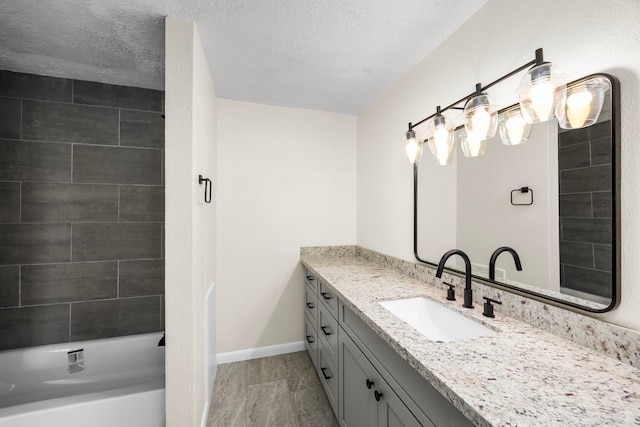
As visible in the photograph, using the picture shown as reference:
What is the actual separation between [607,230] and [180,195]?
1.76 meters

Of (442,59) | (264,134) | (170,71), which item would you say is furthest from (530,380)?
(264,134)

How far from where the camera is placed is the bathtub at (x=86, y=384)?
1345 millimetres

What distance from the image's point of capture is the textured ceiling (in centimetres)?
131

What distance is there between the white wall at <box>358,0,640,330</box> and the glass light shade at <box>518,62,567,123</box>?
0.31 feet

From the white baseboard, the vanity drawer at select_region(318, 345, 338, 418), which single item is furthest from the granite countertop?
the white baseboard

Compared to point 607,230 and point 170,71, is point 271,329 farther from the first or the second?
point 607,230

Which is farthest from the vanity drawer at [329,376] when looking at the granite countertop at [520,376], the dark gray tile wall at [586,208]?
the dark gray tile wall at [586,208]

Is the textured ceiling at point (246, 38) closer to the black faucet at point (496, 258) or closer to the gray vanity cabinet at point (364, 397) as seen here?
the black faucet at point (496, 258)

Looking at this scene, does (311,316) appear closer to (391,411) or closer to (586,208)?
(391,411)

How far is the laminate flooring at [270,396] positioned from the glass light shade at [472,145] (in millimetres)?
1842

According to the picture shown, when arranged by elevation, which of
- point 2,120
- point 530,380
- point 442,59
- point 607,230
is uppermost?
point 442,59

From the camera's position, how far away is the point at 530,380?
73cm

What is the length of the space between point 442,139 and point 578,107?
0.61m

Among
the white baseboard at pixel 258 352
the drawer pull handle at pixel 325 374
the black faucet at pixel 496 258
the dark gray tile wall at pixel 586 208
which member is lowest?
the white baseboard at pixel 258 352
